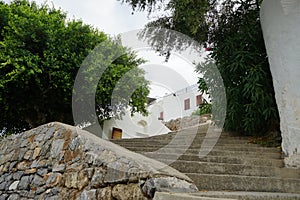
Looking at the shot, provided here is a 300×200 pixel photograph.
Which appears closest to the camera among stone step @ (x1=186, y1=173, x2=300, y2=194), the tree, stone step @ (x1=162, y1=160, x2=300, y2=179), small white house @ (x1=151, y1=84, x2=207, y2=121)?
stone step @ (x1=186, y1=173, x2=300, y2=194)

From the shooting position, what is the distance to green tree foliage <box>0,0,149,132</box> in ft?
17.6

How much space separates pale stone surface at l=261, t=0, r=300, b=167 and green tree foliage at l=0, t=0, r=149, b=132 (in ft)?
12.6

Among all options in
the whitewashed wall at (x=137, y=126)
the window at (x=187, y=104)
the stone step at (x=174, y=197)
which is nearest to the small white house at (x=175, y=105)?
the window at (x=187, y=104)

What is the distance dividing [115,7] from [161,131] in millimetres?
6258

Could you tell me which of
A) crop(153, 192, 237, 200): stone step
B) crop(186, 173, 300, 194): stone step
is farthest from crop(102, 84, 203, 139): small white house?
crop(153, 192, 237, 200): stone step

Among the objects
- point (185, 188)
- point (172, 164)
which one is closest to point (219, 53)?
point (172, 164)

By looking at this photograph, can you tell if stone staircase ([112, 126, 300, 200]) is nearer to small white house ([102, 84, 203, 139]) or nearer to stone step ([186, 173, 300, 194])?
stone step ([186, 173, 300, 194])

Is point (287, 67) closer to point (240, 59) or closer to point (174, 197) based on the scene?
point (240, 59)

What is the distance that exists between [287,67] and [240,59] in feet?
4.09

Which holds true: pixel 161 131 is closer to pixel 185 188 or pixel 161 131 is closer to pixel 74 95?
pixel 74 95

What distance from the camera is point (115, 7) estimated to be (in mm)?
4512

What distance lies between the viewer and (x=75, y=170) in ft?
7.45

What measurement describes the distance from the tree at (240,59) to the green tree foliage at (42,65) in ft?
7.28

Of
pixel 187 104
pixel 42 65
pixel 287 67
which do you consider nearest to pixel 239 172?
pixel 287 67
